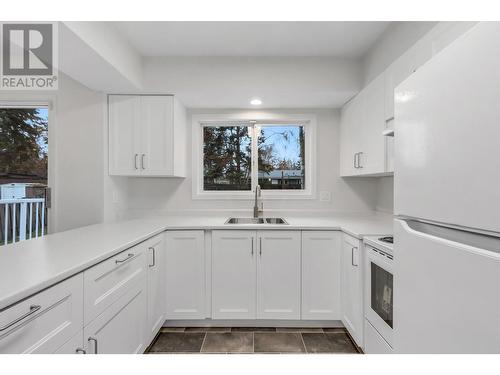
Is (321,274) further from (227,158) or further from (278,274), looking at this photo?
(227,158)

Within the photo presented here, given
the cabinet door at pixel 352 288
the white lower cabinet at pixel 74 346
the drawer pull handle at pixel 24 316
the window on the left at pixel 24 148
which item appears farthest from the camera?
the window on the left at pixel 24 148

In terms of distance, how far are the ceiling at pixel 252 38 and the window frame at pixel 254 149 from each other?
696mm

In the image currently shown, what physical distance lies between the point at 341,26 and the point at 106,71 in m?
1.83

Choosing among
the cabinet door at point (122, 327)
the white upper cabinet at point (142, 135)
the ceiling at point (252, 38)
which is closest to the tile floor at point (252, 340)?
the cabinet door at point (122, 327)

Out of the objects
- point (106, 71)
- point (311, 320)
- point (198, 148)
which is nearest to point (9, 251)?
point (106, 71)

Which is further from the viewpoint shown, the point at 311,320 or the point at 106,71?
the point at 311,320

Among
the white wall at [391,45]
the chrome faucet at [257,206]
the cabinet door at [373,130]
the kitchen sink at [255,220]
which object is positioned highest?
the white wall at [391,45]

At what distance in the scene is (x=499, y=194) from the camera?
556 millimetres

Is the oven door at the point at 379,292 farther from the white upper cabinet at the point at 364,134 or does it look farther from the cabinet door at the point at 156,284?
the cabinet door at the point at 156,284

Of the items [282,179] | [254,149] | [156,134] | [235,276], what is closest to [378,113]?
[282,179]

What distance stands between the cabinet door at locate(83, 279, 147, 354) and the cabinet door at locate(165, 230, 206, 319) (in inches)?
16.4

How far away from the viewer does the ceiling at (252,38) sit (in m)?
1.84

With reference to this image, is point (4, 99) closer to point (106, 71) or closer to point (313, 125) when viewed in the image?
point (106, 71)

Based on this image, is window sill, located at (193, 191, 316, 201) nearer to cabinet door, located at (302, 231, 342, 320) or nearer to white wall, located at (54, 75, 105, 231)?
cabinet door, located at (302, 231, 342, 320)
